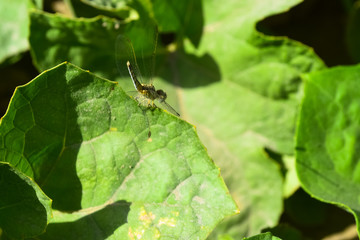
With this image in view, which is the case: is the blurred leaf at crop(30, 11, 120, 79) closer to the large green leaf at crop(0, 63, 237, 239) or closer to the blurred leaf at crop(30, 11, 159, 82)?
the blurred leaf at crop(30, 11, 159, 82)

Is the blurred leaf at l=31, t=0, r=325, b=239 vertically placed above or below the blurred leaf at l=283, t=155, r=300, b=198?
above

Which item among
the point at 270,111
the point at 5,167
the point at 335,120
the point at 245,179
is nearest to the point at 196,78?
the point at 270,111

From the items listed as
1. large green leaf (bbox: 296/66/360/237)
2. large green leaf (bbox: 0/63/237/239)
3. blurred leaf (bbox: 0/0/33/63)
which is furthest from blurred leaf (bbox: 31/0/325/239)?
large green leaf (bbox: 0/63/237/239)

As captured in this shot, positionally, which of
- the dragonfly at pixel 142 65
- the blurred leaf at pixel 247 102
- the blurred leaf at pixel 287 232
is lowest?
the blurred leaf at pixel 287 232

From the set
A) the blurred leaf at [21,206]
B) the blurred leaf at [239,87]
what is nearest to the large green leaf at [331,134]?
the blurred leaf at [239,87]

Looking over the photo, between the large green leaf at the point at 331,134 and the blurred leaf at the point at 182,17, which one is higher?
the blurred leaf at the point at 182,17

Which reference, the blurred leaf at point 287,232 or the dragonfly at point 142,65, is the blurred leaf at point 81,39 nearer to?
the dragonfly at point 142,65
